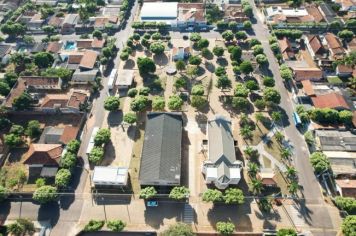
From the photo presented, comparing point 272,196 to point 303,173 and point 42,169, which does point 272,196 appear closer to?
point 303,173

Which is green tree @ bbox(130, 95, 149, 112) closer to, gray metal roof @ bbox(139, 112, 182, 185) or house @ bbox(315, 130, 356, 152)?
gray metal roof @ bbox(139, 112, 182, 185)

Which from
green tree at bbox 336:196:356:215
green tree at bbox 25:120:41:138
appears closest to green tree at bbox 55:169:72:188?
green tree at bbox 25:120:41:138

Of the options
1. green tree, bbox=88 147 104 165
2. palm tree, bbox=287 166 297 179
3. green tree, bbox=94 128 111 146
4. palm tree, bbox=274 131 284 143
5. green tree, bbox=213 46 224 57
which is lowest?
palm tree, bbox=287 166 297 179

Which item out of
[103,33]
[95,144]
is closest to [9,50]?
[103,33]

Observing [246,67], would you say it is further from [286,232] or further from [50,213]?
[50,213]

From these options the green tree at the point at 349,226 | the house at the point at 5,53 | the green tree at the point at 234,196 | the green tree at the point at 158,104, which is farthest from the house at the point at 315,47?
the house at the point at 5,53

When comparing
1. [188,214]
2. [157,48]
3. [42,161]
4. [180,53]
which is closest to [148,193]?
[188,214]

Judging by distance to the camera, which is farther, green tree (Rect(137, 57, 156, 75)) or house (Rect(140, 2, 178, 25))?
house (Rect(140, 2, 178, 25))

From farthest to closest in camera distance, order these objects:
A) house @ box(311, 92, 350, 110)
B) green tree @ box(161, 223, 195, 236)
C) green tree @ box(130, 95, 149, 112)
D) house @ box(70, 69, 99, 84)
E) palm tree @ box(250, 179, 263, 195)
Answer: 1. house @ box(70, 69, 99, 84)
2. green tree @ box(130, 95, 149, 112)
3. house @ box(311, 92, 350, 110)
4. palm tree @ box(250, 179, 263, 195)
5. green tree @ box(161, 223, 195, 236)
